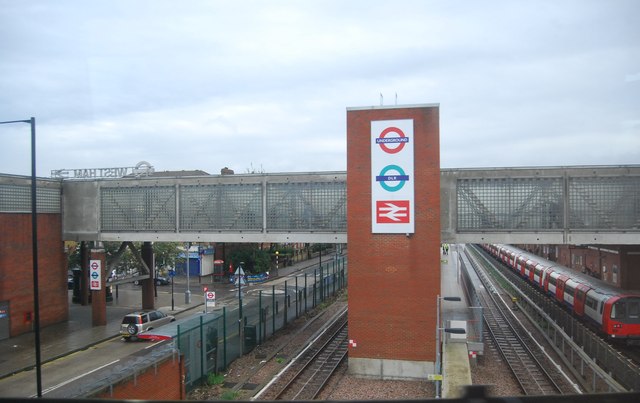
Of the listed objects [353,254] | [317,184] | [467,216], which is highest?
[317,184]

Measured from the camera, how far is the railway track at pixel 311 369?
17.2 m

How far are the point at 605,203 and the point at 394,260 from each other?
Result: 9.10 m

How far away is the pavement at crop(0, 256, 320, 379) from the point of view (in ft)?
71.7

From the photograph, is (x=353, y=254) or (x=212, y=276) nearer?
(x=353, y=254)

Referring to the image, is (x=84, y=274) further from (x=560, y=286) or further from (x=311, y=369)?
(x=560, y=286)

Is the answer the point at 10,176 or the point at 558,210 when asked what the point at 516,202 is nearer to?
the point at 558,210

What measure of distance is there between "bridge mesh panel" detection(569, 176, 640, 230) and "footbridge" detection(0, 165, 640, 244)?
4cm

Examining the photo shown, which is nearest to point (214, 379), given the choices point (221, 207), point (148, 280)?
point (221, 207)

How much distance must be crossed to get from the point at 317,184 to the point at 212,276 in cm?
3411

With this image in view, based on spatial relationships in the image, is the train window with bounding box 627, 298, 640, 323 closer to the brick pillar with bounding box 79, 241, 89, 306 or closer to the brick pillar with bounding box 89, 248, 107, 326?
the brick pillar with bounding box 89, 248, 107, 326

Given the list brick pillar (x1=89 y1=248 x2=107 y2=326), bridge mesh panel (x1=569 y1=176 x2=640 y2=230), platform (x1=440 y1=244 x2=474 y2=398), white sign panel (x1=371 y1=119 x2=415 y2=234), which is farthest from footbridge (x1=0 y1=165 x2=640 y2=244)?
platform (x1=440 y1=244 x2=474 y2=398)

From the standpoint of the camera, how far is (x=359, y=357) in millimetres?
20266

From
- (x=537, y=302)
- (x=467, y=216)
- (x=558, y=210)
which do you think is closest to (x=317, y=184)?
(x=467, y=216)

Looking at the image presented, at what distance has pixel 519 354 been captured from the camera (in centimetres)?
2212
